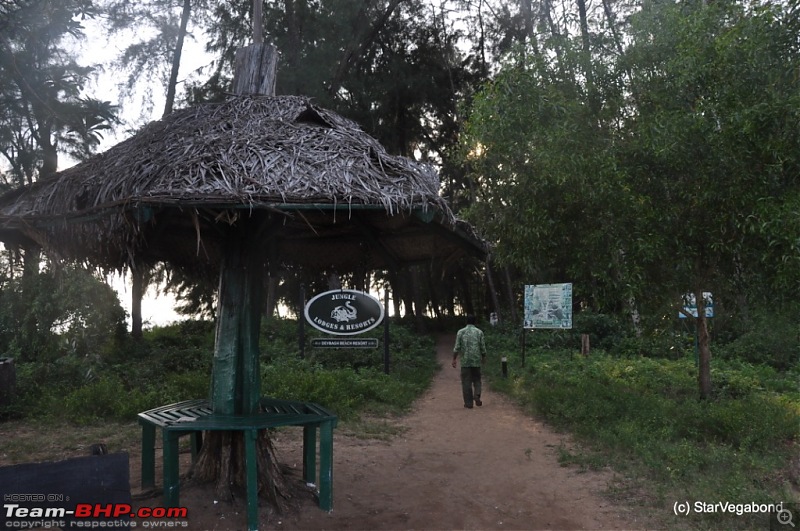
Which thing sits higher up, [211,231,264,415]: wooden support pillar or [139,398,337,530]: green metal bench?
[211,231,264,415]: wooden support pillar

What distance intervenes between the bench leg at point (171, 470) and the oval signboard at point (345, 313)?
801 centimetres

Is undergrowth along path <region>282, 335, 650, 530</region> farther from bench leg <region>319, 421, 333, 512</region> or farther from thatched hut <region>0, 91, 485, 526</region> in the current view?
thatched hut <region>0, 91, 485, 526</region>

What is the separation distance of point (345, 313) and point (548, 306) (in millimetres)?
5408

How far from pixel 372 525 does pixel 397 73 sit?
22114 millimetres


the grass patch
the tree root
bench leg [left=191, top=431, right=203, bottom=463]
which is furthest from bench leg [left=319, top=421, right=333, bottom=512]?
the grass patch

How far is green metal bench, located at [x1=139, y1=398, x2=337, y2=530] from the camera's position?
17.0 feet

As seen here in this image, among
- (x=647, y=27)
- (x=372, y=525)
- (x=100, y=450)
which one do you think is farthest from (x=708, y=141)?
(x=100, y=450)

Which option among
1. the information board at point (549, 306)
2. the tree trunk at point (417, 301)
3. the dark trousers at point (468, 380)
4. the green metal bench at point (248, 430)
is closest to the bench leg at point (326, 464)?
the green metal bench at point (248, 430)

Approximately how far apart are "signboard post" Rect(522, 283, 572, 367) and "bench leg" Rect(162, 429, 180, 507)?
11609 mm

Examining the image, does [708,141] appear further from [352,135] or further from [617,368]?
[617,368]

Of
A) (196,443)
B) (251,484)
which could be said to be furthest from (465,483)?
(196,443)

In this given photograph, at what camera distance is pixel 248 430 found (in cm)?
523

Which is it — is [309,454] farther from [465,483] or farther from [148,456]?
[465,483]

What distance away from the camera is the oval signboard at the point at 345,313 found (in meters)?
13.5
